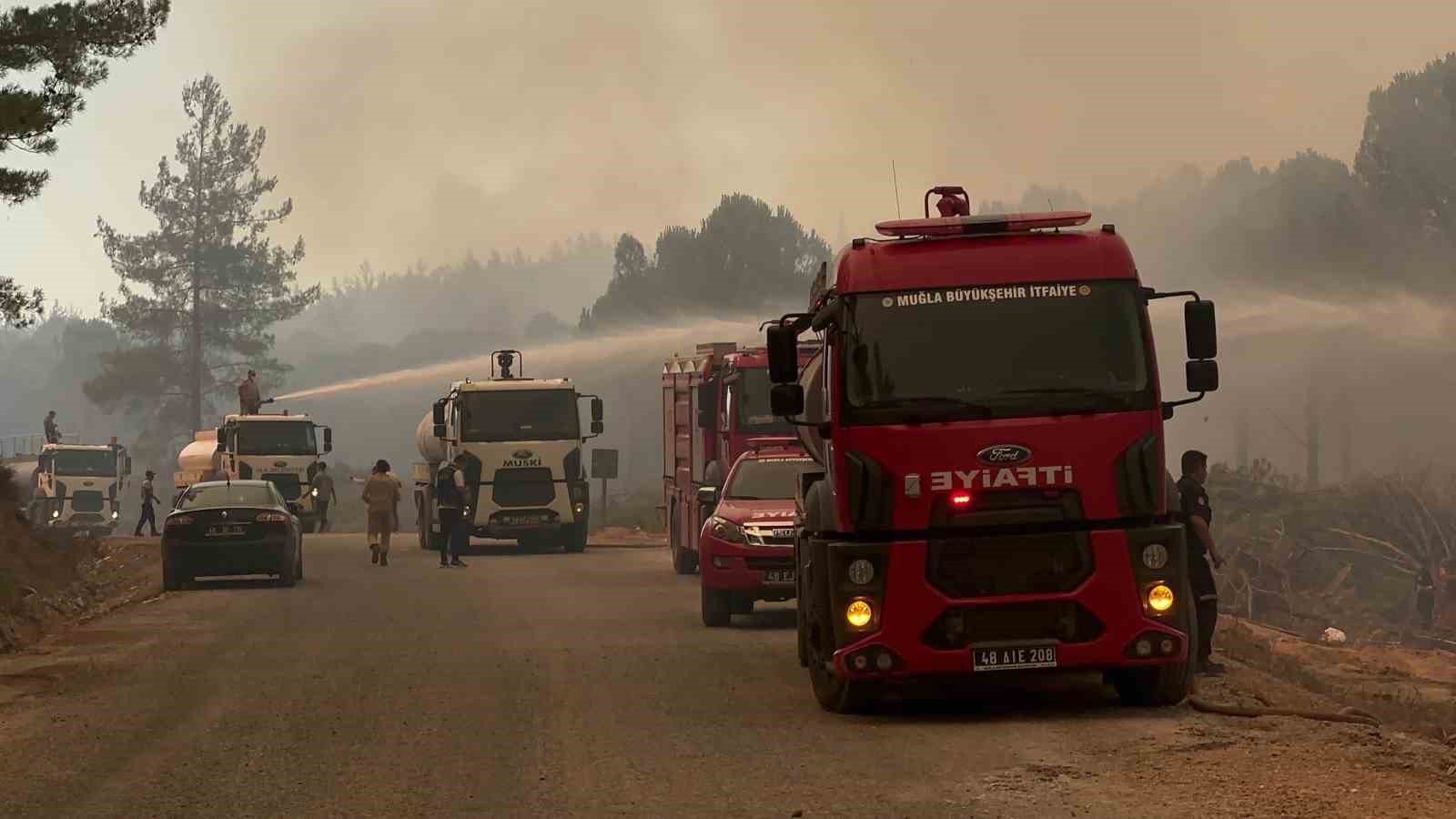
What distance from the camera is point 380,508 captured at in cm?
3466

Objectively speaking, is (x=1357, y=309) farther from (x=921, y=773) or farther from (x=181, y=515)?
(x=921, y=773)

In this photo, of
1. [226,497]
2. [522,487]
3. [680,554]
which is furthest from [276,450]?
[680,554]

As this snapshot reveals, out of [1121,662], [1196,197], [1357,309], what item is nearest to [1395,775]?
[1121,662]

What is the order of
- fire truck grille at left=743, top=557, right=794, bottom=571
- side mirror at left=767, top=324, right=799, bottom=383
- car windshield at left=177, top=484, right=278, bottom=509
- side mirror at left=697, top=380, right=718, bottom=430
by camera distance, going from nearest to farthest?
1. side mirror at left=767, top=324, right=799, bottom=383
2. fire truck grille at left=743, top=557, right=794, bottom=571
3. car windshield at left=177, top=484, right=278, bottom=509
4. side mirror at left=697, top=380, right=718, bottom=430

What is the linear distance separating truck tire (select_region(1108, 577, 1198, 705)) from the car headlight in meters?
7.12

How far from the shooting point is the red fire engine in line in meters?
27.0

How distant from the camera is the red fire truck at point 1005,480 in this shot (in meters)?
12.1

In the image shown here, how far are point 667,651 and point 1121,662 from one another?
Result: 610 centimetres

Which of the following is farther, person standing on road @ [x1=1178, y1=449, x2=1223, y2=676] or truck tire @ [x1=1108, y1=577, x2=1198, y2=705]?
person standing on road @ [x1=1178, y1=449, x2=1223, y2=676]

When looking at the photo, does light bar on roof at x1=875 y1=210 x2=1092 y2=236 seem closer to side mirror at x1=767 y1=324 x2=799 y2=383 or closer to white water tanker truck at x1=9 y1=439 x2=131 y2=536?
side mirror at x1=767 y1=324 x2=799 y2=383

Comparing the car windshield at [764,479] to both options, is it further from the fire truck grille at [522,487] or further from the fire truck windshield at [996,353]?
the fire truck grille at [522,487]

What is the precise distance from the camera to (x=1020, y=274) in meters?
12.4

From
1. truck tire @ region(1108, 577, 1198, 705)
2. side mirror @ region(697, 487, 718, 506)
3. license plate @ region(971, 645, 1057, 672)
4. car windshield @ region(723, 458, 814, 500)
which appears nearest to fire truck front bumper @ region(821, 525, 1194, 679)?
license plate @ region(971, 645, 1057, 672)

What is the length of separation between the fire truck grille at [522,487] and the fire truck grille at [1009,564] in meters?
25.9
